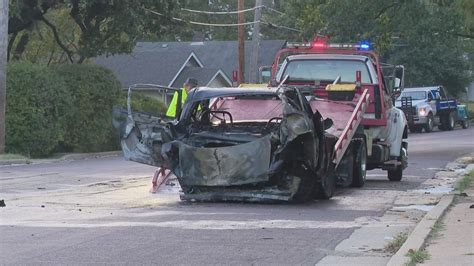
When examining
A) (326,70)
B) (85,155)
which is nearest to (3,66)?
(85,155)

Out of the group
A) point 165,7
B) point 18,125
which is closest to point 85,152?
point 18,125

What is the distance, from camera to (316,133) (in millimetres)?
11867

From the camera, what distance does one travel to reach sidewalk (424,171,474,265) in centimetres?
770

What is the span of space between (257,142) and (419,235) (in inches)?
135

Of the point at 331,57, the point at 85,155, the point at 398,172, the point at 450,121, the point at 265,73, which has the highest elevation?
the point at 331,57

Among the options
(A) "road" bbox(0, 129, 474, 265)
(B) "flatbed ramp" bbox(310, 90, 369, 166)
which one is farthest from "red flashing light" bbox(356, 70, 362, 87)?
(A) "road" bbox(0, 129, 474, 265)

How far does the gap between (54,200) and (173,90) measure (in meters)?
2.46

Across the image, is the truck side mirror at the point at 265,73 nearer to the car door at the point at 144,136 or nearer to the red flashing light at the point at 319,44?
the red flashing light at the point at 319,44

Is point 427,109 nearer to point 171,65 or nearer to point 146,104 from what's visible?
point 171,65

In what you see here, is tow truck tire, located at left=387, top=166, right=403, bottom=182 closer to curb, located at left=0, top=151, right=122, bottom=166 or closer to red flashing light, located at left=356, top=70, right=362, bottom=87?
red flashing light, located at left=356, top=70, right=362, bottom=87

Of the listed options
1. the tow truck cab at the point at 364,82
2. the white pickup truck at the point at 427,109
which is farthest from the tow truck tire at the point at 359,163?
the white pickup truck at the point at 427,109

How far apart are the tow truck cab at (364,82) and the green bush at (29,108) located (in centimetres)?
1015

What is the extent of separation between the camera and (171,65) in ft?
161

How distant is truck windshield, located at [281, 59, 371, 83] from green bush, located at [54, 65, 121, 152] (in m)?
11.6
